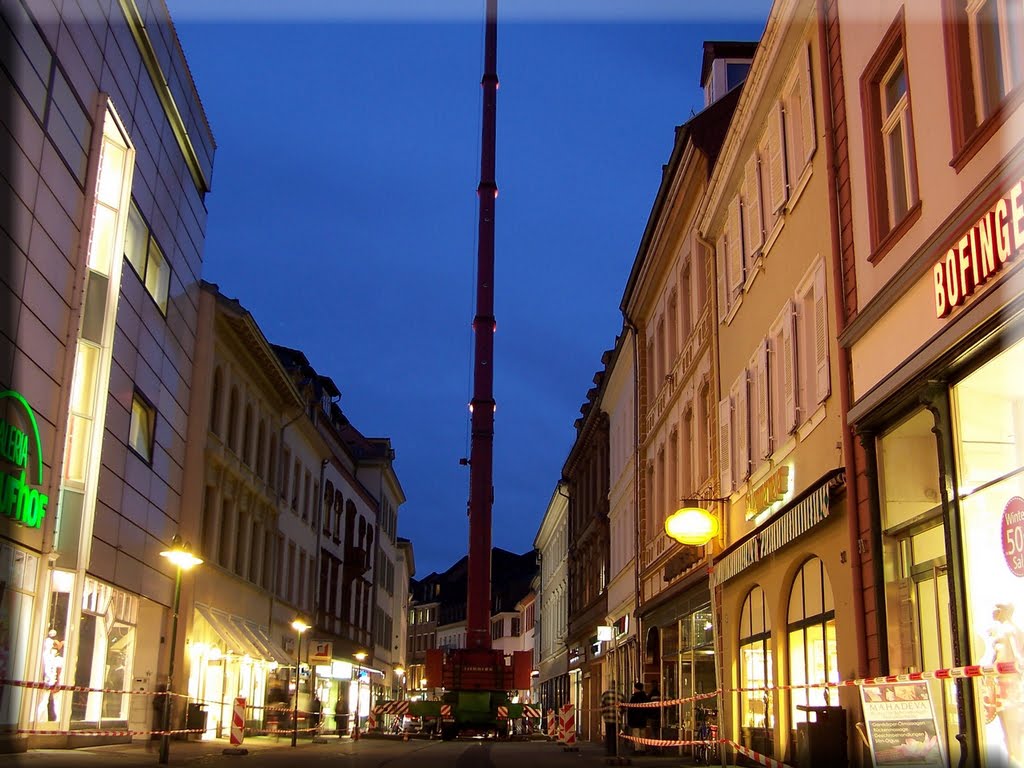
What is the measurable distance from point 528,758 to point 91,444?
9989mm

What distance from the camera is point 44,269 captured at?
19.2 metres

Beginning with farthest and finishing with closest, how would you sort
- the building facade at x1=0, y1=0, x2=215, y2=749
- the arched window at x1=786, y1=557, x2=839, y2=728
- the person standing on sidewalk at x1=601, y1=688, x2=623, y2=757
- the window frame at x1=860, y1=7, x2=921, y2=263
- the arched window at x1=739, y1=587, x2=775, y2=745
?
1. the person standing on sidewalk at x1=601, y1=688, x2=623, y2=757
2. the building facade at x1=0, y1=0, x2=215, y2=749
3. the arched window at x1=739, y1=587, x2=775, y2=745
4. the arched window at x1=786, y1=557, x2=839, y2=728
5. the window frame at x1=860, y1=7, x2=921, y2=263

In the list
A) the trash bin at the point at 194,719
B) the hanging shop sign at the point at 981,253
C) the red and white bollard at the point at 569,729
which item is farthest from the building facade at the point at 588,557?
the hanging shop sign at the point at 981,253

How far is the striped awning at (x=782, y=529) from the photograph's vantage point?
544 inches

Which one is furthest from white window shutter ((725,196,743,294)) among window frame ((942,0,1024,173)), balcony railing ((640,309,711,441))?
window frame ((942,0,1024,173))

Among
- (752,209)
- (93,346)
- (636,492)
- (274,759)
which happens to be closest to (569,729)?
(636,492)

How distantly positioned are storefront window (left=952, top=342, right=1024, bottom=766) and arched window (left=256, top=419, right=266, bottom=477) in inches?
1209

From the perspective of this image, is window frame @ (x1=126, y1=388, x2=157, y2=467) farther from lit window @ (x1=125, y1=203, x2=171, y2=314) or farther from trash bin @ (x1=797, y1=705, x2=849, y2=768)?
trash bin @ (x1=797, y1=705, x2=849, y2=768)

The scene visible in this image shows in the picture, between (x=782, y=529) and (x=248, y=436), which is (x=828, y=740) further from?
(x=248, y=436)

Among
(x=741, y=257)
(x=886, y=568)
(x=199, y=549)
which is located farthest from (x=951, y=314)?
(x=199, y=549)

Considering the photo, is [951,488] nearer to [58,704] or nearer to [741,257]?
[741,257]

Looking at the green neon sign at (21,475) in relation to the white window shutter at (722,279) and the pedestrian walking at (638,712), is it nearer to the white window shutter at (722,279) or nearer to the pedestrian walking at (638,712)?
the white window shutter at (722,279)

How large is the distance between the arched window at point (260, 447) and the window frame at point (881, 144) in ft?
93.7

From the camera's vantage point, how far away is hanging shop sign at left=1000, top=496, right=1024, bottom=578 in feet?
31.0
